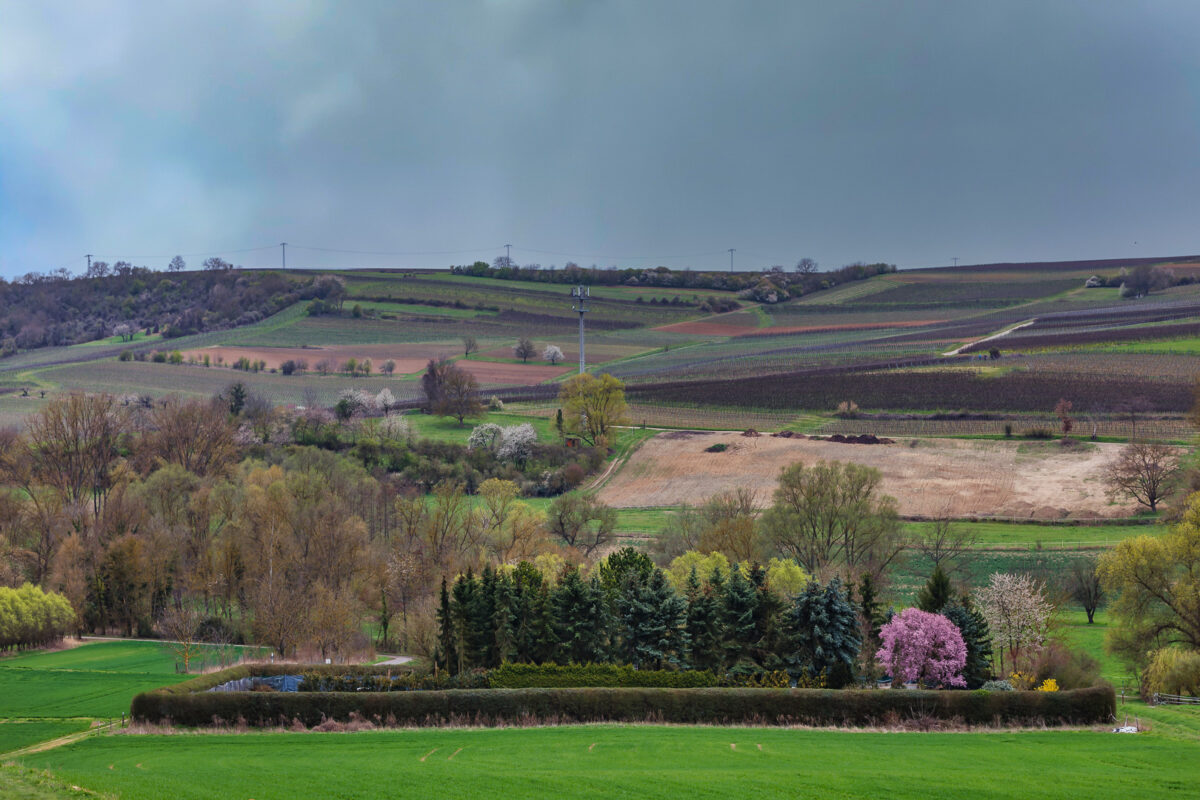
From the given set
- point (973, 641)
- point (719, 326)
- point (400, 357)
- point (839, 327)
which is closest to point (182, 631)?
point (973, 641)

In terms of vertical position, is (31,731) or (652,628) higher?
(652,628)

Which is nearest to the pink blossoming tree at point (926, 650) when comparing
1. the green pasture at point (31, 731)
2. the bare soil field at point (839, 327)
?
the green pasture at point (31, 731)

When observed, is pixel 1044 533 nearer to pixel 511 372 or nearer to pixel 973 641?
pixel 973 641

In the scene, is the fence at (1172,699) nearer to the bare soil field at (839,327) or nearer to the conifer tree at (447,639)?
the conifer tree at (447,639)

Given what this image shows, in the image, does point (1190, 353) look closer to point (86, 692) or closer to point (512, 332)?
point (512, 332)

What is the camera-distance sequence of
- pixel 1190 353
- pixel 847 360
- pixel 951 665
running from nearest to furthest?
1. pixel 951 665
2. pixel 1190 353
3. pixel 847 360

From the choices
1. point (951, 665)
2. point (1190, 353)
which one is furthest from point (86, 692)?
point (1190, 353)

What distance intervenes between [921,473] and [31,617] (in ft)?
205

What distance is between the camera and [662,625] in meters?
41.2

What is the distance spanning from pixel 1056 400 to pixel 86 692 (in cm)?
8515

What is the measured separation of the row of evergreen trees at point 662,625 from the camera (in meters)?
39.5

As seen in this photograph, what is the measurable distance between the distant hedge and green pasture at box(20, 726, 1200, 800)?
1.22m

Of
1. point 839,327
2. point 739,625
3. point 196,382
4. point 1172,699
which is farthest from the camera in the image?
point 839,327

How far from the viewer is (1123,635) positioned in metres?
45.3
